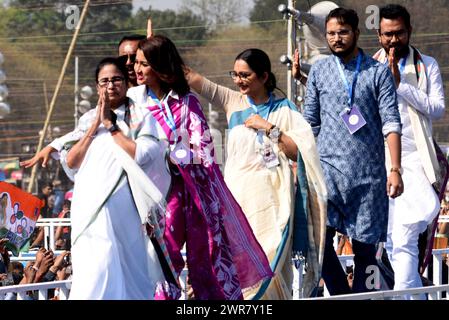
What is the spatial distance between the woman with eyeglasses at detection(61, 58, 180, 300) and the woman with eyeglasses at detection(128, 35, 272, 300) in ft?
1.37

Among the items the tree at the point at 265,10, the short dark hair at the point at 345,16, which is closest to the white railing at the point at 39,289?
the short dark hair at the point at 345,16

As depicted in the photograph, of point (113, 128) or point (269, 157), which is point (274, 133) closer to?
point (269, 157)

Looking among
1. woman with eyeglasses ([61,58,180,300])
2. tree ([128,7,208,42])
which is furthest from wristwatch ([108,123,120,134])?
tree ([128,7,208,42])

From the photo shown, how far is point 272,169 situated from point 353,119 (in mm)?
634

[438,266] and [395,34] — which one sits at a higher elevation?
[395,34]

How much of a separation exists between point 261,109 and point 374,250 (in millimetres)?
1174

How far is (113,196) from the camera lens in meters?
6.89

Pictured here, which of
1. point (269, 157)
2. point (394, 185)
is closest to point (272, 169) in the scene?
point (269, 157)

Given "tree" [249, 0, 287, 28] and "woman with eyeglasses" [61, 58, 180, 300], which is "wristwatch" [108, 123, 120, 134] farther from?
"tree" [249, 0, 287, 28]

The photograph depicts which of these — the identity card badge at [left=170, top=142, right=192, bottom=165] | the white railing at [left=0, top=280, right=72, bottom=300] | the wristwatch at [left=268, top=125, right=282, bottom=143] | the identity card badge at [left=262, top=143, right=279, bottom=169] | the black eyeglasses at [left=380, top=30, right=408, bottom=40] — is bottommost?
the white railing at [left=0, top=280, right=72, bottom=300]

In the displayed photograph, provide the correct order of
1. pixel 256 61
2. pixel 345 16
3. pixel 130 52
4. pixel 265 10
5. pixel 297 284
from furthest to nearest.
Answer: pixel 265 10 → pixel 297 284 → pixel 130 52 → pixel 256 61 → pixel 345 16

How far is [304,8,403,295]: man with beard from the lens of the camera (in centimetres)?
820

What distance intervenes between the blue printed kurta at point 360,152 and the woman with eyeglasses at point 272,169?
125mm
